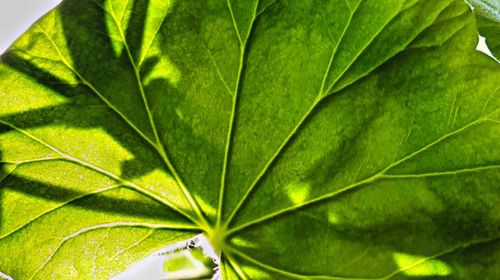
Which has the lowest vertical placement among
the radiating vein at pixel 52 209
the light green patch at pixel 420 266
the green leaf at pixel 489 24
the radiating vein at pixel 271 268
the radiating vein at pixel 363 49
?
the light green patch at pixel 420 266

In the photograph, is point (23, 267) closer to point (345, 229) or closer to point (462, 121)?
point (345, 229)

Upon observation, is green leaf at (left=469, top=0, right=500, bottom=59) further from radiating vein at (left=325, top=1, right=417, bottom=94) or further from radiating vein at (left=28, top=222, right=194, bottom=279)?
radiating vein at (left=28, top=222, right=194, bottom=279)

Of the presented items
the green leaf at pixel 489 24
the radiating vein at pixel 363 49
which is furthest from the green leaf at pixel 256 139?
the green leaf at pixel 489 24

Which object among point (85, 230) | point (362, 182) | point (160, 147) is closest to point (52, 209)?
point (85, 230)

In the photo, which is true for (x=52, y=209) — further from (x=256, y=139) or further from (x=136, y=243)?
(x=256, y=139)

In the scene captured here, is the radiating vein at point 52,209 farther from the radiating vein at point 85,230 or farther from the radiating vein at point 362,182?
the radiating vein at point 362,182

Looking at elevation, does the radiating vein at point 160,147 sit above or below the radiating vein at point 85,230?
above

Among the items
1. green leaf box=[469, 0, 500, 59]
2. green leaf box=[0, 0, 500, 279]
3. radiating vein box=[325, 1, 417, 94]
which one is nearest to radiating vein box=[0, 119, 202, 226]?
green leaf box=[0, 0, 500, 279]
